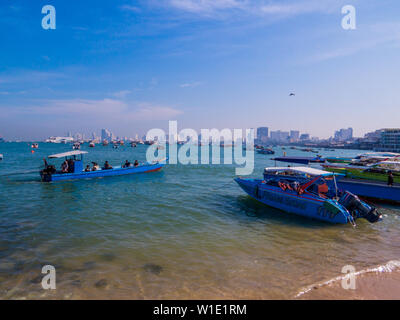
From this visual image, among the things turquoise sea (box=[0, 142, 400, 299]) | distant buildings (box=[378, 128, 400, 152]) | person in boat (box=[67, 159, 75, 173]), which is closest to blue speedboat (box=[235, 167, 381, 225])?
turquoise sea (box=[0, 142, 400, 299])

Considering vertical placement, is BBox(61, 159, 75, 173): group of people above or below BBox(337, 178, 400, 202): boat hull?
above

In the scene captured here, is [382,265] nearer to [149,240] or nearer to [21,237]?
[149,240]

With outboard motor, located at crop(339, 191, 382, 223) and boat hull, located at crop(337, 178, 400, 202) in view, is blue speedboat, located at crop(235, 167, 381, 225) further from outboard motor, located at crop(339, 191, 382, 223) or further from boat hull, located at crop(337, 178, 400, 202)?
boat hull, located at crop(337, 178, 400, 202)

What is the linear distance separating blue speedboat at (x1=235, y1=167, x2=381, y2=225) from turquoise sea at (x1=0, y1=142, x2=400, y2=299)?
1.92 feet

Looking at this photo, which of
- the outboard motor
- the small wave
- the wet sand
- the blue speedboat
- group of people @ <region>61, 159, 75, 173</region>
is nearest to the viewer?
the wet sand

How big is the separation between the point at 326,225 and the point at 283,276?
680 cm

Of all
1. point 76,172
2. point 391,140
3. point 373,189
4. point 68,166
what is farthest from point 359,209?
point 391,140

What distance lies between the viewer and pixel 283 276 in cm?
800

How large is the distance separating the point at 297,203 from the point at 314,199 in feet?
3.41

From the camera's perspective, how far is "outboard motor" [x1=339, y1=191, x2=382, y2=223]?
41.0 ft

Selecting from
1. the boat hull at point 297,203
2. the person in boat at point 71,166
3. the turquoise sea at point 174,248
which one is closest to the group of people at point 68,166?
the person in boat at point 71,166

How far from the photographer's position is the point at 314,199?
45.9 ft

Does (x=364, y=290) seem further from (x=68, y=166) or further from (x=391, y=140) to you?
(x=391, y=140)
